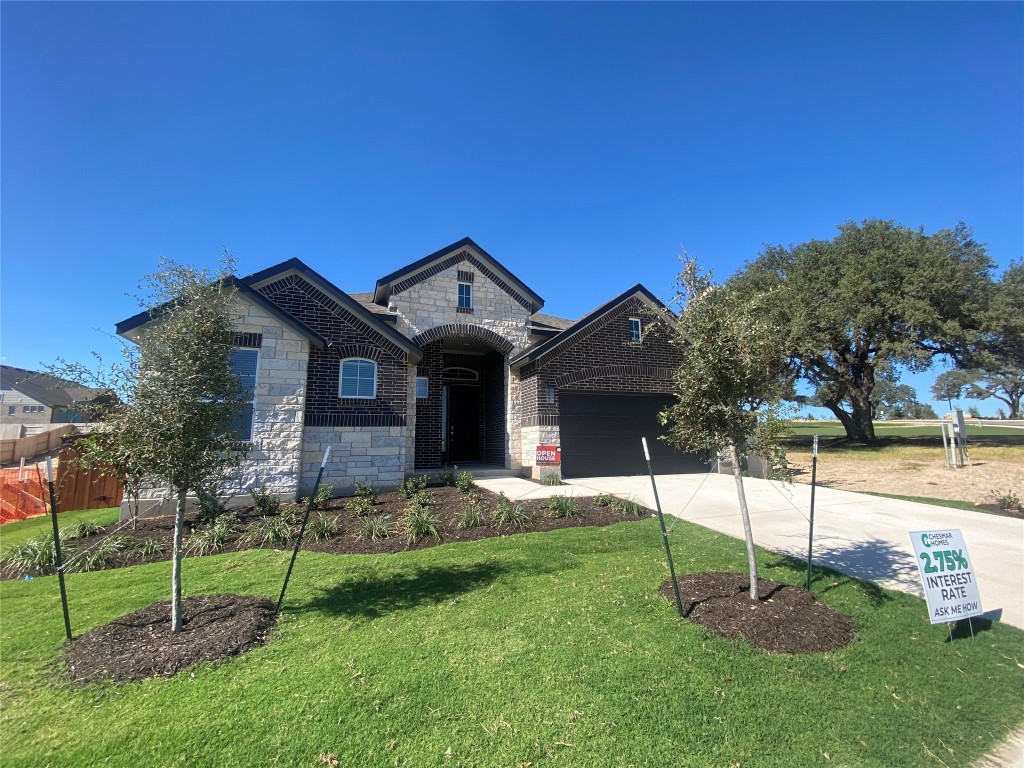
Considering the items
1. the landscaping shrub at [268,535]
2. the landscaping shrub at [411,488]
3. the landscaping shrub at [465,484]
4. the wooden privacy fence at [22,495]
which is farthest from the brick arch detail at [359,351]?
the wooden privacy fence at [22,495]

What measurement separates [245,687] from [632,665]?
10.1ft

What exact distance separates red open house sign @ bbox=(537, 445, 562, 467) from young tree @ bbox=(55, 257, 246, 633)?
10.0 m

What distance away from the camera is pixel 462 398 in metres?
18.7

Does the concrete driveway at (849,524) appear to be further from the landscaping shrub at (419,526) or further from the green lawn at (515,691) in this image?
the landscaping shrub at (419,526)

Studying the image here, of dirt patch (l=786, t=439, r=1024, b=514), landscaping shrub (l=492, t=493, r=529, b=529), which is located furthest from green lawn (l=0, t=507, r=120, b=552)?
dirt patch (l=786, t=439, r=1024, b=514)

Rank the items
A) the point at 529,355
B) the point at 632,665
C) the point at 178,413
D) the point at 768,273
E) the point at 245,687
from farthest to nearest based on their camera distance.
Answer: the point at 768,273 < the point at 529,355 < the point at 178,413 < the point at 632,665 < the point at 245,687

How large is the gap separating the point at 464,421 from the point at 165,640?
575 inches

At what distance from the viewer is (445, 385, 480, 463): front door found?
18312 mm

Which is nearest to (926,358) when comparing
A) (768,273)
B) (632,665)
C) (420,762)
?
(768,273)

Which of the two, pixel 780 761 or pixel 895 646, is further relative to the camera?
pixel 895 646

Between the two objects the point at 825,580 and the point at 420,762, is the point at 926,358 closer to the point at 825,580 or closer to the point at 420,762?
the point at 825,580

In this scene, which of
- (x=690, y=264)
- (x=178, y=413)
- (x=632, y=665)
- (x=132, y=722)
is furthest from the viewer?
(x=690, y=264)

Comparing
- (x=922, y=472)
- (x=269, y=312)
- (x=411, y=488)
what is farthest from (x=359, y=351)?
(x=922, y=472)

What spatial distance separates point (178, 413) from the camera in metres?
4.19
